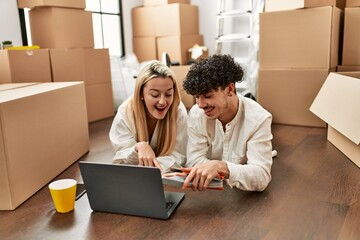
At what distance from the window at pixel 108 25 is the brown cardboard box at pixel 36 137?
7.25 ft

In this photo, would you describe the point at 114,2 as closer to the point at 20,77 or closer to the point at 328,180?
the point at 20,77

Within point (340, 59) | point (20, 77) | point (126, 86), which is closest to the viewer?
point (20, 77)

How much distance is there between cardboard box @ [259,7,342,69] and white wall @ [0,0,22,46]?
2.03 m

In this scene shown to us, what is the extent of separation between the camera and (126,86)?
3777 mm

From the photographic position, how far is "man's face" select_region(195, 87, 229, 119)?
1.37 metres

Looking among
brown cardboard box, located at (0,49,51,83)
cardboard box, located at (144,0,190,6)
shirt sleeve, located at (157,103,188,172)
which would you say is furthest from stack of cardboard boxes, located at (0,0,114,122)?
shirt sleeve, located at (157,103,188,172)

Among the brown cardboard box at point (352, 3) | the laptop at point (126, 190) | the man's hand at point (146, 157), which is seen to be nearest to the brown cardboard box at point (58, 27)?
the man's hand at point (146, 157)

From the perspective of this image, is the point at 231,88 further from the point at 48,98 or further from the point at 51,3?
the point at 51,3

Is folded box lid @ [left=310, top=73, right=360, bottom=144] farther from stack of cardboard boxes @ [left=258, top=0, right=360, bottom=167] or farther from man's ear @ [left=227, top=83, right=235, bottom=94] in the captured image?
man's ear @ [left=227, top=83, right=235, bottom=94]

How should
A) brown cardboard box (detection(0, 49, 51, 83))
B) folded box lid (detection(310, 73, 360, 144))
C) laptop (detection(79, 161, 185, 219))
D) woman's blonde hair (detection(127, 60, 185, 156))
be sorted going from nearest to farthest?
laptop (detection(79, 161, 185, 219)), woman's blonde hair (detection(127, 60, 185, 156)), folded box lid (detection(310, 73, 360, 144)), brown cardboard box (detection(0, 49, 51, 83))

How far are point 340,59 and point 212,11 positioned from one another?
1.93 meters

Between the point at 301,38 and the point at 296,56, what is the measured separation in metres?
0.14

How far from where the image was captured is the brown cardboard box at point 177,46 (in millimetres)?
4141

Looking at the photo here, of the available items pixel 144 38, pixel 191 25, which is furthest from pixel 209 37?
pixel 144 38
